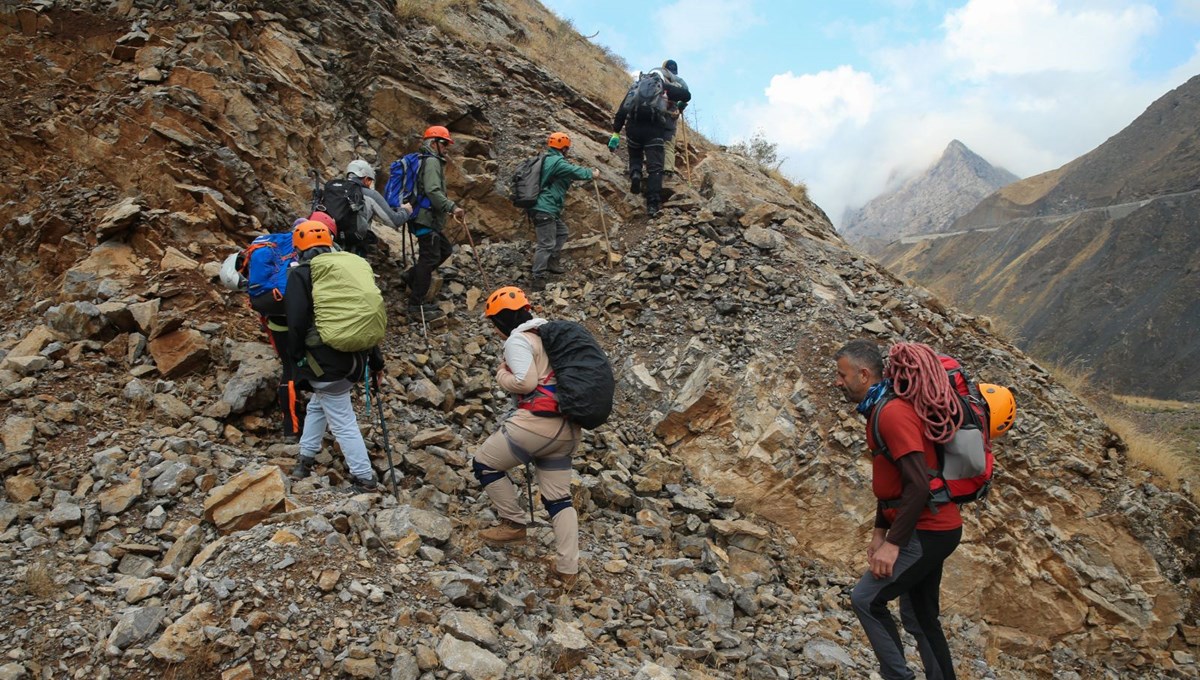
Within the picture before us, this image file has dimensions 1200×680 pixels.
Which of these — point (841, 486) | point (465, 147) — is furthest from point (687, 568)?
point (465, 147)

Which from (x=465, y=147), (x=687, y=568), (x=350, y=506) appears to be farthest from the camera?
(x=465, y=147)

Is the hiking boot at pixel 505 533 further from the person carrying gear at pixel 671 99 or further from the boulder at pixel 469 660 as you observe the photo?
the person carrying gear at pixel 671 99

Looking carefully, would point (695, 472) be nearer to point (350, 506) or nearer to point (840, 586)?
point (840, 586)

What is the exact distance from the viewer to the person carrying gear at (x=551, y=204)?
8.98m

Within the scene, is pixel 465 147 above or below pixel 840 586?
above

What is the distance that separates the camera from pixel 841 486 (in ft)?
22.8

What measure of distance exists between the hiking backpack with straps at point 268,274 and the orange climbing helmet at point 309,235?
0.36 m

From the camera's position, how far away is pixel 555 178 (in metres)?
9.02

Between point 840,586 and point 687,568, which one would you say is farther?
point 840,586

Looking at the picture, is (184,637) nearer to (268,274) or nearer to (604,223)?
(268,274)

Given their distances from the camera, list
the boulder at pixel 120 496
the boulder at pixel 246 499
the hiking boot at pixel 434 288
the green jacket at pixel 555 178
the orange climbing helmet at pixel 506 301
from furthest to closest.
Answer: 1. the green jacket at pixel 555 178
2. the hiking boot at pixel 434 288
3. the orange climbing helmet at pixel 506 301
4. the boulder at pixel 120 496
5. the boulder at pixel 246 499

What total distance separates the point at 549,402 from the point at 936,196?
424 ft

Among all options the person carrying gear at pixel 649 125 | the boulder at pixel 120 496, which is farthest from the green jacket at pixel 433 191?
the boulder at pixel 120 496

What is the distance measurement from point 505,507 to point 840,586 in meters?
3.77
